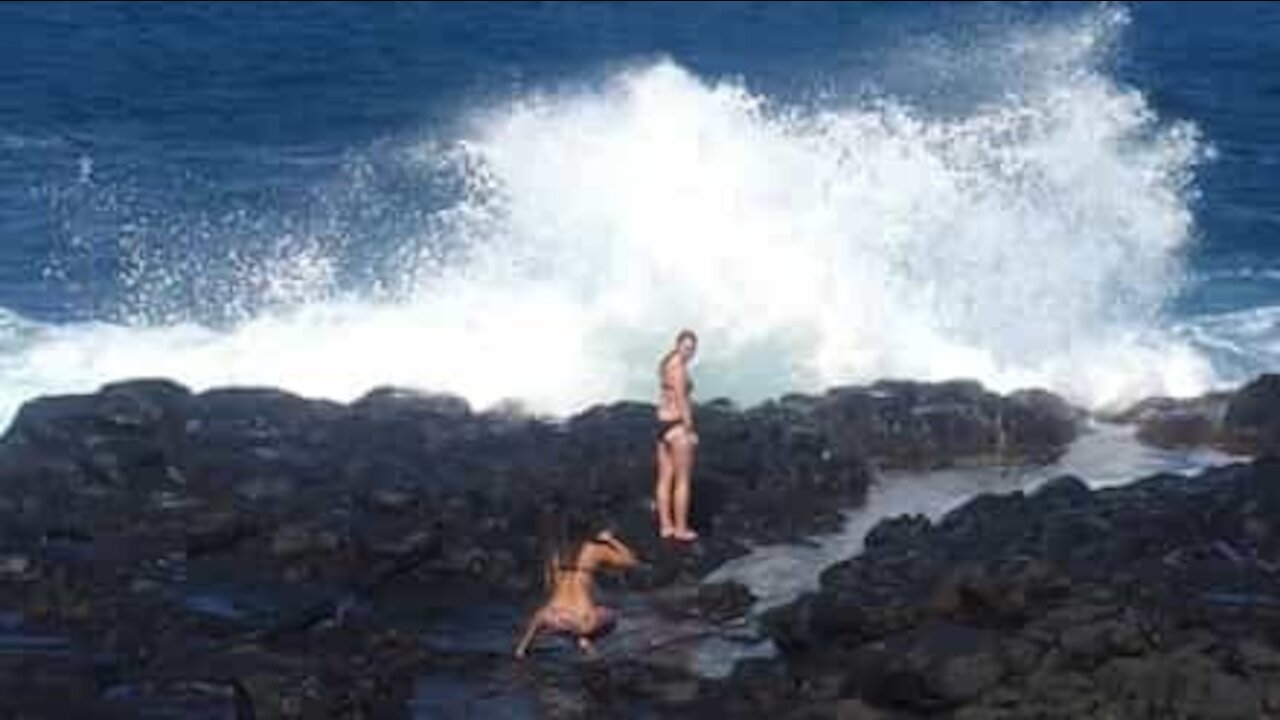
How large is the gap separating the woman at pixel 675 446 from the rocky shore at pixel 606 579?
0.24 m

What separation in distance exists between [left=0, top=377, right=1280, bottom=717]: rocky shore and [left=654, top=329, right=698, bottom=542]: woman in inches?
9.6

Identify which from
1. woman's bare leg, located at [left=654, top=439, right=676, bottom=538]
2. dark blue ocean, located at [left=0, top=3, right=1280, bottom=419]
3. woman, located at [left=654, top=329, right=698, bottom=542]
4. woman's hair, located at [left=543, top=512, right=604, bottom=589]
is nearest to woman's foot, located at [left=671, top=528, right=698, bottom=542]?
woman, located at [left=654, top=329, right=698, bottom=542]

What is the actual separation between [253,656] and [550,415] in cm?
840

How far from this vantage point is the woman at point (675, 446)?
72.8 ft

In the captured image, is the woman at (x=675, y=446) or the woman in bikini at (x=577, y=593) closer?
the woman in bikini at (x=577, y=593)

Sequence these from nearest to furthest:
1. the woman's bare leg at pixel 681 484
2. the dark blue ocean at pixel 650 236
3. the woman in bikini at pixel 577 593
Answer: the woman in bikini at pixel 577 593 < the woman's bare leg at pixel 681 484 < the dark blue ocean at pixel 650 236

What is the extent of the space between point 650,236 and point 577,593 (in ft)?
40.5

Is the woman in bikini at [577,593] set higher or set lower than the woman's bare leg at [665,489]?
lower

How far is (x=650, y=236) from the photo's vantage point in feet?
102

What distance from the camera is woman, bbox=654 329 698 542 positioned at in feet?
72.8

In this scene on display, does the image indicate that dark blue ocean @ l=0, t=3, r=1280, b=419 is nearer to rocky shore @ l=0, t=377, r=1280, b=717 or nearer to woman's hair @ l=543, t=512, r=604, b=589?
rocky shore @ l=0, t=377, r=1280, b=717

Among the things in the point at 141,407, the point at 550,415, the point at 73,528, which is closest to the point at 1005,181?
the point at 550,415

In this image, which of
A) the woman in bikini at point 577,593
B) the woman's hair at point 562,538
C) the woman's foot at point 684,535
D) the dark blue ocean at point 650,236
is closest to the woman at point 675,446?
the woman's foot at point 684,535

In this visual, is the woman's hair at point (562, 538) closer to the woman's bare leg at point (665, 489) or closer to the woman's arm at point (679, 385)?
the woman's bare leg at point (665, 489)
